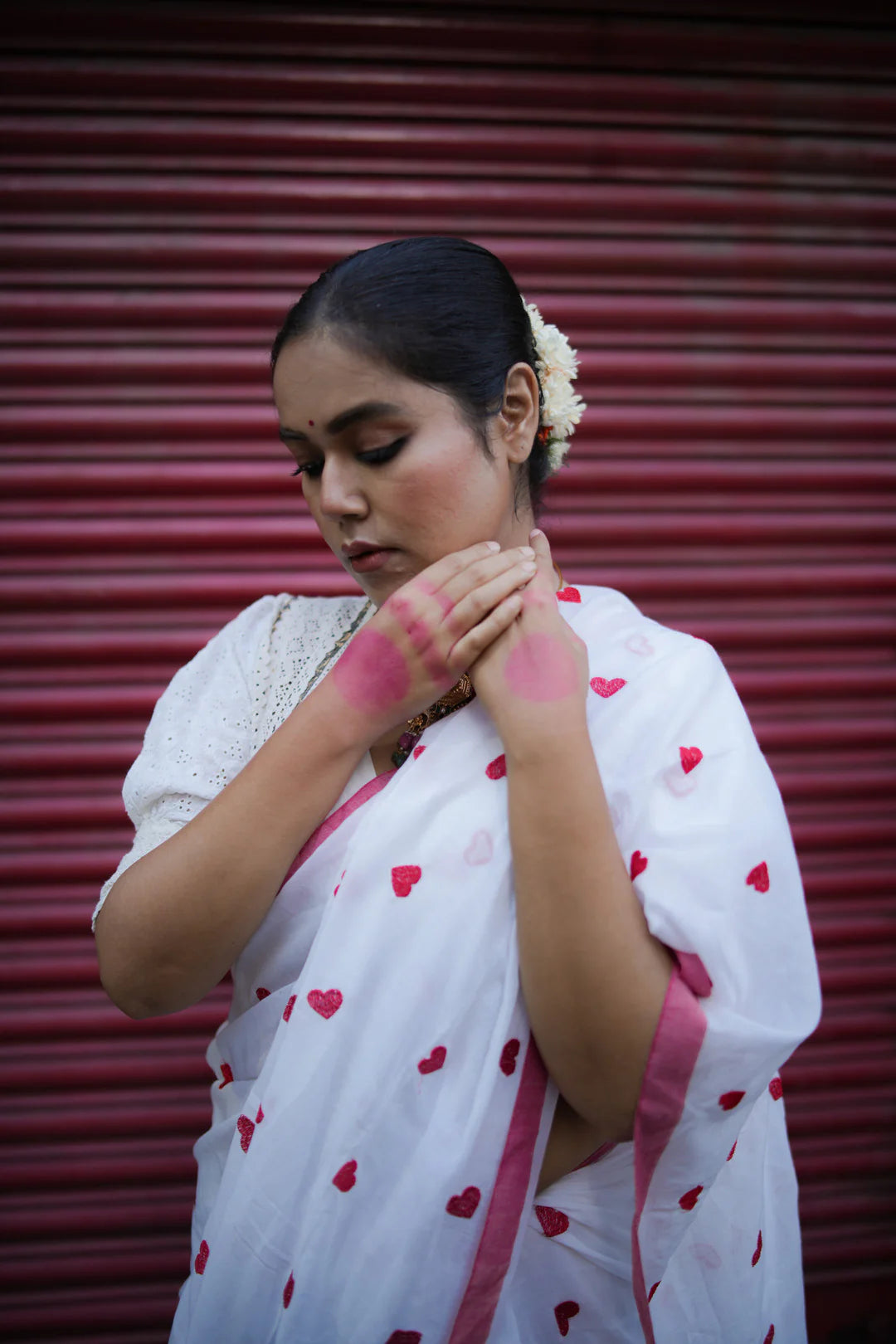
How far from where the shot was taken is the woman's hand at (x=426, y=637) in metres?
1.20

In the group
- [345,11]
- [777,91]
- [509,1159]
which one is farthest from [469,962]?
[777,91]

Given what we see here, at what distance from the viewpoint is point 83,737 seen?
2389 mm

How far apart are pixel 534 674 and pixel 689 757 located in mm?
265

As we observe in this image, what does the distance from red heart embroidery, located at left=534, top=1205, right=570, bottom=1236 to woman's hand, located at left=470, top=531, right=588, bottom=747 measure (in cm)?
72

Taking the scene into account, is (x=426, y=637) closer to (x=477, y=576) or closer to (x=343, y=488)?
(x=477, y=576)

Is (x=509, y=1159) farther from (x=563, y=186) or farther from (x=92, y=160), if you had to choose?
(x=92, y=160)

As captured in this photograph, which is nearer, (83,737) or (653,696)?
(653,696)

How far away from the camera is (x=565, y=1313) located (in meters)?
1.23

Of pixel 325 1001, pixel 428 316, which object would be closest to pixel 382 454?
pixel 428 316

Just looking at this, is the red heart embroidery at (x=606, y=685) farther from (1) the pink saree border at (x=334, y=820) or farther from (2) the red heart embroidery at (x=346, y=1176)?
(2) the red heart embroidery at (x=346, y=1176)

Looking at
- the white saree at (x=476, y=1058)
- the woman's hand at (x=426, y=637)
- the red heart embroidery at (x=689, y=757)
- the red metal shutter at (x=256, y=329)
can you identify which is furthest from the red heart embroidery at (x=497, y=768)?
the red metal shutter at (x=256, y=329)

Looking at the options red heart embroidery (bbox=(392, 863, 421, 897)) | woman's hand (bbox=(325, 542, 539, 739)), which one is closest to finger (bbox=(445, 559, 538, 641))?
woman's hand (bbox=(325, 542, 539, 739))

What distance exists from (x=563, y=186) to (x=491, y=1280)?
105 inches

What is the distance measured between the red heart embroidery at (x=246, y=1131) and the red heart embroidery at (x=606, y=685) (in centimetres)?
86
